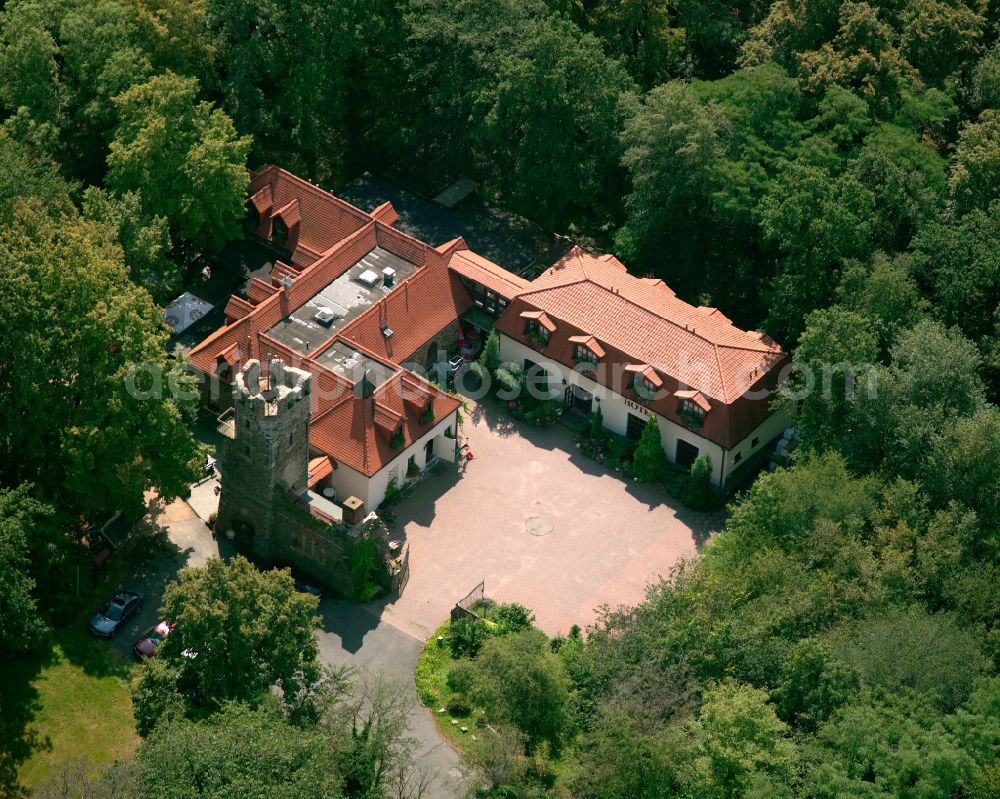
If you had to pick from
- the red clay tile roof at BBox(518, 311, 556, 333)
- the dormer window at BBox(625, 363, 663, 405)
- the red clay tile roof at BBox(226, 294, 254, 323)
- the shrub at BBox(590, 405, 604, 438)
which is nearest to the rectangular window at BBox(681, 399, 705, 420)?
the dormer window at BBox(625, 363, 663, 405)

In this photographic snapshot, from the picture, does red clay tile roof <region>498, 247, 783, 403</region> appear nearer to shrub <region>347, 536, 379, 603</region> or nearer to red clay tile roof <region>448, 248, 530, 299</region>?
red clay tile roof <region>448, 248, 530, 299</region>

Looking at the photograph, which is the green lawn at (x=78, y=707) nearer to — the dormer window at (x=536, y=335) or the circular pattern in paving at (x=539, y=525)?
the circular pattern in paving at (x=539, y=525)

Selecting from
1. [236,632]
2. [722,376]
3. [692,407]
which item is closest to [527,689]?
[236,632]

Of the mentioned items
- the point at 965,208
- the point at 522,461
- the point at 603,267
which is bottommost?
the point at 522,461

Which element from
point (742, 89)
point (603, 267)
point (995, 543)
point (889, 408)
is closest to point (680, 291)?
point (603, 267)

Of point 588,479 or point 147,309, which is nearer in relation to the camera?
point 147,309

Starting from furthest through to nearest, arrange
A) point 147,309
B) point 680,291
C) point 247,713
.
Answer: point 680,291, point 147,309, point 247,713

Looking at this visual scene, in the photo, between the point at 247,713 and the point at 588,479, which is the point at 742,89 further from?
the point at 247,713
